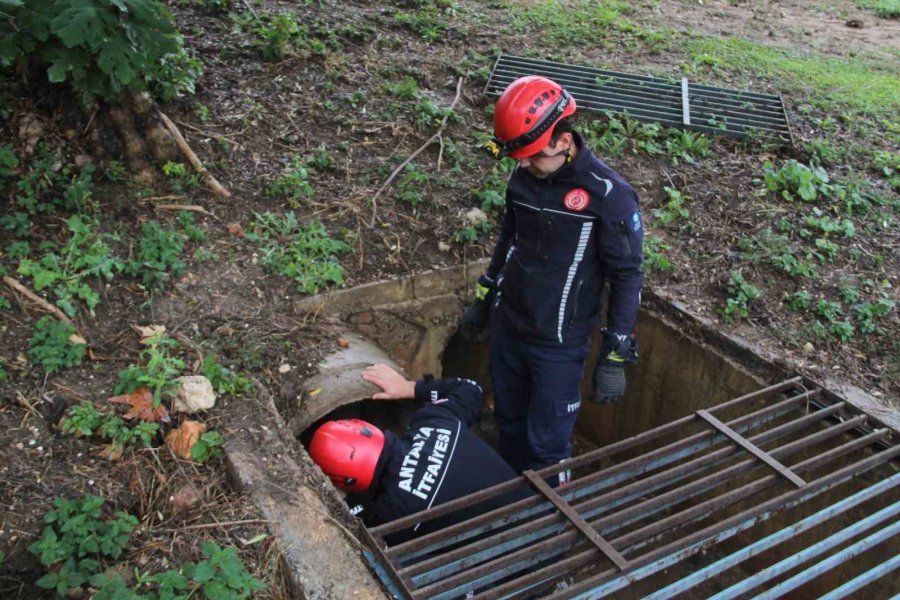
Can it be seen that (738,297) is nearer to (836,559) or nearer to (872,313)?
(872,313)

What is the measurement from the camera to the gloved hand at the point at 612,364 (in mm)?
3604

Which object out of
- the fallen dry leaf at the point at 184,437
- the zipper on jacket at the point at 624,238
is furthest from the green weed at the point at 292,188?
the zipper on jacket at the point at 624,238

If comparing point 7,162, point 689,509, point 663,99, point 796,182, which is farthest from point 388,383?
point 663,99

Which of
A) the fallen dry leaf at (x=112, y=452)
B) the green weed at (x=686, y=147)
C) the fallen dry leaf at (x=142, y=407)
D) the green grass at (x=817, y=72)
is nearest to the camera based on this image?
the fallen dry leaf at (x=112, y=452)

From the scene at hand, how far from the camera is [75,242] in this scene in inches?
153

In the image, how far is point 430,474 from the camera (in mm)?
3295

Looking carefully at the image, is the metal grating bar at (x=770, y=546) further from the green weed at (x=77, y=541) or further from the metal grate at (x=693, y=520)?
the green weed at (x=77, y=541)

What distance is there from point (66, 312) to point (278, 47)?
2958 mm

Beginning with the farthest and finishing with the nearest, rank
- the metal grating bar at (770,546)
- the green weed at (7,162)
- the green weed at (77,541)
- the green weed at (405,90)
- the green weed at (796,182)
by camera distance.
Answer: the green weed at (405,90) < the green weed at (796,182) < the green weed at (7,162) < the metal grating bar at (770,546) < the green weed at (77,541)

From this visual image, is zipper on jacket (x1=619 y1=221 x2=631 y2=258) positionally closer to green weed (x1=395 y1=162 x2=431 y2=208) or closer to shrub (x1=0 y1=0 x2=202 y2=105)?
green weed (x1=395 y1=162 x2=431 y2=208)

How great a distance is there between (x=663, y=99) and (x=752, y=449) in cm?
353

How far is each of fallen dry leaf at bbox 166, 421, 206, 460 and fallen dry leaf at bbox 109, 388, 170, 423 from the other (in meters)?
0.09

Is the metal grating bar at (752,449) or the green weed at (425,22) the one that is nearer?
the metal grating bar at (752,449)

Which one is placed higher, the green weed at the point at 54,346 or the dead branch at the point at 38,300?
the dead branch at the point at 38,300
